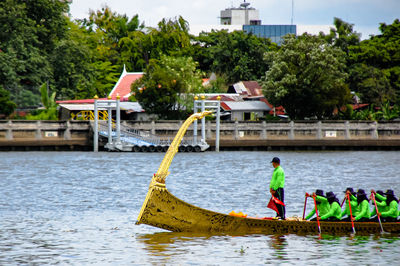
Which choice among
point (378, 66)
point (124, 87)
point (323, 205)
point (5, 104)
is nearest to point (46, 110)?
point (5, 104)

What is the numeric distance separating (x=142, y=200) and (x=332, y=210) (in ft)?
45.4

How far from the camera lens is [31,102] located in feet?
257

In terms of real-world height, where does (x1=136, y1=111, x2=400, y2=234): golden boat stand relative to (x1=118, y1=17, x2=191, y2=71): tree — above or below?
below

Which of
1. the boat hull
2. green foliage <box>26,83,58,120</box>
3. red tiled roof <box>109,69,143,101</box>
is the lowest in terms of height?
the boat hull

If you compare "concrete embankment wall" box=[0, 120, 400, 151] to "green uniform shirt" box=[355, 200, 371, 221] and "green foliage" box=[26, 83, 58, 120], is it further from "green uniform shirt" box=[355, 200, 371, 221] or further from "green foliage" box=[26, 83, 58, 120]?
"green uniform shirt" box=[355, 200, 371, 221]

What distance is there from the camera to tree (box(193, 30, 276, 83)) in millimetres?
98938

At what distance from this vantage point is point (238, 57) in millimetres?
99938

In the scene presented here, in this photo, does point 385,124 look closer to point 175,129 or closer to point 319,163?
point 319,163

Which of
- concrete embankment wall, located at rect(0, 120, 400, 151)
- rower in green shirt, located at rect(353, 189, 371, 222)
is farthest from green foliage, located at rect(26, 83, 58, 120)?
rower in green shirt, located at rect(353, 189, 371, 222)

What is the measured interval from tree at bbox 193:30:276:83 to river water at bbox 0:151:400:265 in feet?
102

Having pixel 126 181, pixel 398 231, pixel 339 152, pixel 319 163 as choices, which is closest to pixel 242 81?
pixel 339 152

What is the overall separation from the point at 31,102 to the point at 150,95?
13944 millimetres

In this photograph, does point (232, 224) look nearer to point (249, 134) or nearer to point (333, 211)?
point (333, 211)

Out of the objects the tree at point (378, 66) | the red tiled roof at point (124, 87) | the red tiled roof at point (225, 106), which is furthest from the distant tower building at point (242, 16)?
the red tiled roof at point (225, 106)
